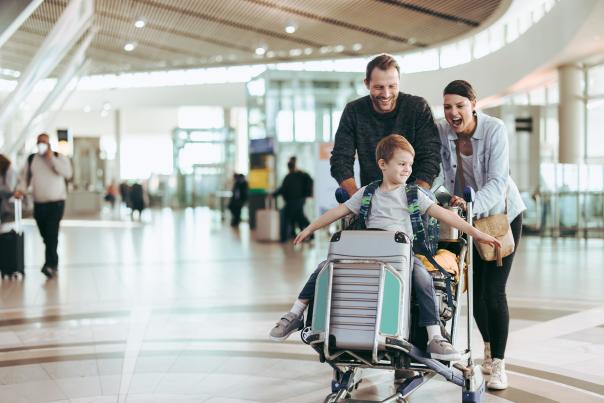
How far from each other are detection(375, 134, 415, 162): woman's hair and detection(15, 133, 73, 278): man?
753cm

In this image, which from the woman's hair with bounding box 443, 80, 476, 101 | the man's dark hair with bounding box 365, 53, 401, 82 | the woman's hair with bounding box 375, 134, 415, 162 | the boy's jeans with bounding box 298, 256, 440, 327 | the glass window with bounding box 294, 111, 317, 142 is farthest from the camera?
the glass window with bounding box 294, 111, 317, 142

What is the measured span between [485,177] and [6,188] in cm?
791

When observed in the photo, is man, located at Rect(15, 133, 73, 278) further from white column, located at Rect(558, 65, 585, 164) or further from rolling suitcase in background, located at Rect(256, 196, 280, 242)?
white column, located at Rect(558, 65, 585, 164)

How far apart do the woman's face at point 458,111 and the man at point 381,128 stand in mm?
103

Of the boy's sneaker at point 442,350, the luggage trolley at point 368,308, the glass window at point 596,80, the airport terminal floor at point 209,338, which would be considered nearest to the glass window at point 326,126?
the glass window at point 596,80

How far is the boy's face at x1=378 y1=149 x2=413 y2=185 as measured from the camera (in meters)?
4.12

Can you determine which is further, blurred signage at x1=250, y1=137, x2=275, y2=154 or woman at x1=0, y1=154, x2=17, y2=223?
blurred signage at x1=250, y1=137, x2=275, y2=154

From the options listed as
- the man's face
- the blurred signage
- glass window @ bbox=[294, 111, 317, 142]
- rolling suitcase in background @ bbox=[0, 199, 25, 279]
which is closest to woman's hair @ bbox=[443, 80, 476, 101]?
the man's face

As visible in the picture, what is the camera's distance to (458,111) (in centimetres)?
462

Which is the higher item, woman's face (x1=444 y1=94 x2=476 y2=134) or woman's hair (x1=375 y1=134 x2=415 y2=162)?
woman's face (x1=444 y1=94 x2=476 y2=134)

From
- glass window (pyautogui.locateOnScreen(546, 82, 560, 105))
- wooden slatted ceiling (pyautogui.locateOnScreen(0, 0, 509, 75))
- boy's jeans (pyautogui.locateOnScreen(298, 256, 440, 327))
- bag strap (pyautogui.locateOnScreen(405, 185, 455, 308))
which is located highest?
wooden slatted ceiling (pyautogui.locateOnScreen(0, 0, 509, 75))

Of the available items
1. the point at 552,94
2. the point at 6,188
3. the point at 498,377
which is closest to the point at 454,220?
the point at 498,377

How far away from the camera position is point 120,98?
151ft

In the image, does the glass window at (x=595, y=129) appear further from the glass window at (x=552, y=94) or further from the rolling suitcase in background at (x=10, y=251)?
the rolling suitcase in background at (x=10, y=251)
